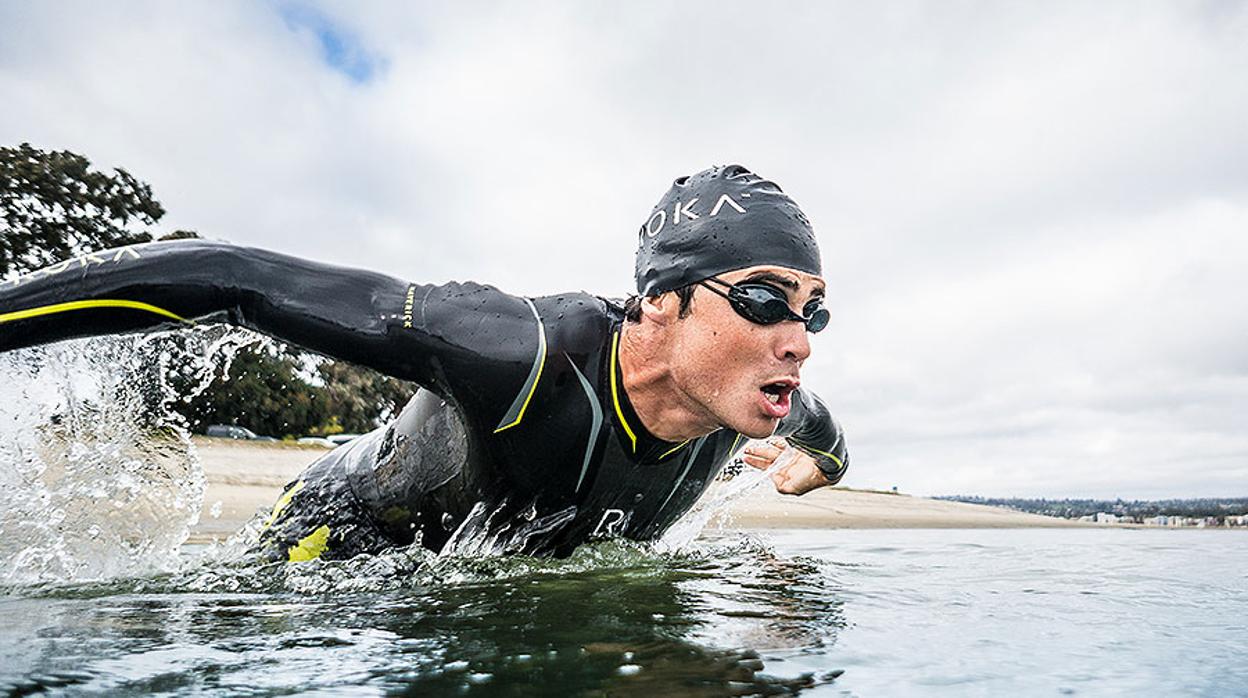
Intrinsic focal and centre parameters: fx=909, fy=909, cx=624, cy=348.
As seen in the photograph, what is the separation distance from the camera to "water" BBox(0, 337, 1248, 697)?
7.29 feet

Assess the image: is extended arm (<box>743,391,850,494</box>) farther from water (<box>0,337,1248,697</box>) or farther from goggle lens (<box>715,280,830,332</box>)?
goggle lens (<box>715,280,830,332</box>)

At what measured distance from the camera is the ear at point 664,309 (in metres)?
3.68

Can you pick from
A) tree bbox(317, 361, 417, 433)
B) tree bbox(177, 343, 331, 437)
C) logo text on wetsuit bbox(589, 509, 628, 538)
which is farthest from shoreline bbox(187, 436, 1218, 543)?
logo text on wetsuit bbox(589, 509, 628, 538)

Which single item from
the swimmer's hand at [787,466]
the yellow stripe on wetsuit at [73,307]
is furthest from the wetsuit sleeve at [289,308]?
the swimmer's hand at [787,466]

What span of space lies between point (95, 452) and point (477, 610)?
286 centimetres

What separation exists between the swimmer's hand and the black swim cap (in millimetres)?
2096

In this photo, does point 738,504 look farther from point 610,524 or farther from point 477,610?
point 477,610

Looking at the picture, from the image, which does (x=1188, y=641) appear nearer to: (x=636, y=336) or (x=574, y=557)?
(x=636, y=336)

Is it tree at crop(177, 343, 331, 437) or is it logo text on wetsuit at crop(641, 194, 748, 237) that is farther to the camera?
tree at crop(177, 343, 331, 437)

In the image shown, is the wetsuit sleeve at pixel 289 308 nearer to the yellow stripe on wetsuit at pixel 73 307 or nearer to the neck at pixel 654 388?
the yellow stripe on wetsuit at pixel 73 307

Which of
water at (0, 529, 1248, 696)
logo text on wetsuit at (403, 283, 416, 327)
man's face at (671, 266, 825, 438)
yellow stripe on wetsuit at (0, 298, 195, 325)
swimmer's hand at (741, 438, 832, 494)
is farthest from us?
swimmer's hand at (741, 438, 832, 494)

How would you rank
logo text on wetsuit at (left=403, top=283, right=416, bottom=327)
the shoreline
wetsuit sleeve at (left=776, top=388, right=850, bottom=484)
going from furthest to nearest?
the shoreline
wetsuit sleeve at (left=776, top=388, right=850, bottom=484)
logo text on wetsuit at (left=403, top=283, right=416, bottom=327)

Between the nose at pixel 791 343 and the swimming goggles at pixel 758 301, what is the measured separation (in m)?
0.03

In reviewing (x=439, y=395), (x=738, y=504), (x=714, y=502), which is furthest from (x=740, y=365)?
(x=738, y=504)
